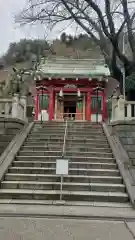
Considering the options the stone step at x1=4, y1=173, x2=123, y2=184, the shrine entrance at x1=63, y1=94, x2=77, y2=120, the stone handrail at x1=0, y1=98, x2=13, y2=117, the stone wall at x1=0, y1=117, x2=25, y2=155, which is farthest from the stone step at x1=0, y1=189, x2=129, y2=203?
the shrine entrance at x1=63, y1=94, x2=77, y2=120

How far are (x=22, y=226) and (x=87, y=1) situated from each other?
10.8m

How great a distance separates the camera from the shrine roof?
20.4m

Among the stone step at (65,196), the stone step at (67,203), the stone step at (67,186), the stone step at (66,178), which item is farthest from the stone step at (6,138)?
the stone step at (67,203)

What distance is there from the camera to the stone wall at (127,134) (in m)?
11.0

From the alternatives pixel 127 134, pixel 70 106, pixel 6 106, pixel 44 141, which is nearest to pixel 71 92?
pixel 70 106

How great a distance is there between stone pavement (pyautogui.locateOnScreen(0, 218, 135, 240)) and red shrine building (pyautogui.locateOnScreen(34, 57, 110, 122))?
14.6m

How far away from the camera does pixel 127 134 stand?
11211 mm

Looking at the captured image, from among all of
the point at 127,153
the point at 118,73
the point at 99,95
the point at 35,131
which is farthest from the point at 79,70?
the point at 127,153

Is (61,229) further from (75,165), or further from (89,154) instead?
(89,154)

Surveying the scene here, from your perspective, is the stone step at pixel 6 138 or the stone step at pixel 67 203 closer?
the stone step at pixel 67 203

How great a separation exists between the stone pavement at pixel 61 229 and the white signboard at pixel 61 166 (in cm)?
185

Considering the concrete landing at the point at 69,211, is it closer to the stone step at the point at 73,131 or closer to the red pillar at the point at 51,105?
the stone step at the point at 73,131

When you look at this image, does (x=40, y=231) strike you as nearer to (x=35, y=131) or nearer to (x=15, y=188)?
(x=15, y=188)

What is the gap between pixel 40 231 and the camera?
16.7 feet
